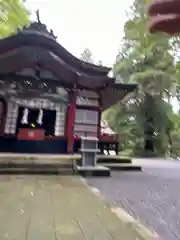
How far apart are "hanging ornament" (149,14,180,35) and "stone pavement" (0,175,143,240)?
2586 millimetres

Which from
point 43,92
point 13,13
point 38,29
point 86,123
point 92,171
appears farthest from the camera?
point 38,29

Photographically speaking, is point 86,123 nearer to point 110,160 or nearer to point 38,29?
point 110,160

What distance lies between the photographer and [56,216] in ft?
13.3

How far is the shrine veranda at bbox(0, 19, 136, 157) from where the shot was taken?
12.2 m

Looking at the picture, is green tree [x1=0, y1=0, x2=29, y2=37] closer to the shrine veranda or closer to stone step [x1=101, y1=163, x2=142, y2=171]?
the shrine veranda

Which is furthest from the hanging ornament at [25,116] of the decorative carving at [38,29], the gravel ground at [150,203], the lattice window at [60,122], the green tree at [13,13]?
the green tree at [13,13]

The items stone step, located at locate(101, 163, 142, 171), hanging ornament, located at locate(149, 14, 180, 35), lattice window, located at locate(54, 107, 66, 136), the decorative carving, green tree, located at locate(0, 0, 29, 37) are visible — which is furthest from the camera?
the decorative carving

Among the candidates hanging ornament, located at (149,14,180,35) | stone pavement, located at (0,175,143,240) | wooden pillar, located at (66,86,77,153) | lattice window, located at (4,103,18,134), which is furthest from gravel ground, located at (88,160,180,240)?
lattice window, located at (4,103,18,134)

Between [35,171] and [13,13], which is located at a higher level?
[13,13]

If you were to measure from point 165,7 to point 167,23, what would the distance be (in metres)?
0.06

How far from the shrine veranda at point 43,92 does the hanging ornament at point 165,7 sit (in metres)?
10.8

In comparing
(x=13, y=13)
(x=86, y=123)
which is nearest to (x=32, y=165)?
(x=86, y=123)

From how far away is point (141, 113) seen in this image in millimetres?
23406

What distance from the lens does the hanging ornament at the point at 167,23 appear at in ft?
3.39
